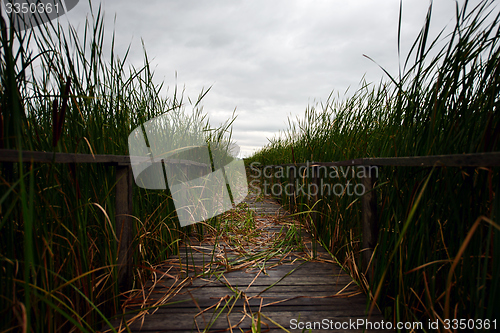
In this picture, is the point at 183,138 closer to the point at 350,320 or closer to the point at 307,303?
the point at 307,303

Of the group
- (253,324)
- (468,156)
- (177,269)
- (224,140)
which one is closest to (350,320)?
A: (253,324)

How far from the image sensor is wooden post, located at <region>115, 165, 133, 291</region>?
126cm

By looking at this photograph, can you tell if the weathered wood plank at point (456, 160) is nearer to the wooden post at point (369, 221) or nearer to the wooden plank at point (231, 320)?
the wooden post at point (369, 221)

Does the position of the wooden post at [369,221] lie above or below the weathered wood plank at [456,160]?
below

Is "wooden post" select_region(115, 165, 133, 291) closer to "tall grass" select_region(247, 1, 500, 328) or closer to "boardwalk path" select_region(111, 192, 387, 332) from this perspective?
"boardwalk path" select_region(111, 192, 387, 332)

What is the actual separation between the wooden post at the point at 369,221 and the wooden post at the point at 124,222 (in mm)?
1242

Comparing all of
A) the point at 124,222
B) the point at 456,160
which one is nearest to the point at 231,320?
the point at 124,222

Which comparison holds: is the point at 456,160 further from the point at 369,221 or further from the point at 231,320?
the point at 231,320

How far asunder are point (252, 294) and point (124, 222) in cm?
78

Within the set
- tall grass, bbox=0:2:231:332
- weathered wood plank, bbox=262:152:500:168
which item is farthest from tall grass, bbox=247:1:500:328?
tall grass, bbox=0:2:231:332

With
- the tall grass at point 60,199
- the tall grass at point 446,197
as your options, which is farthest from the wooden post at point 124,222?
the tall grass at point 446,197

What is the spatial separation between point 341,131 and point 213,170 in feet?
4.65

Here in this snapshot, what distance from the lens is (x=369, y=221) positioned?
141cm

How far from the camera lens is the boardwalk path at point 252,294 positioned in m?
1.18
